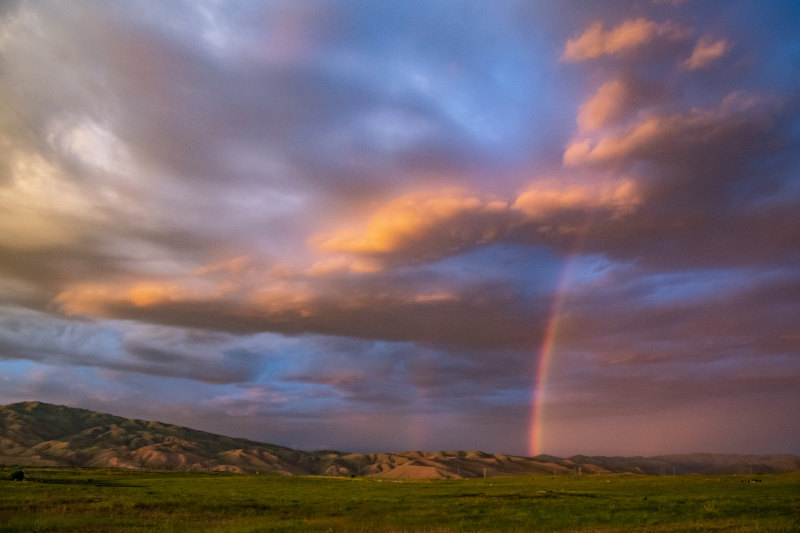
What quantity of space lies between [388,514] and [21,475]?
86.7m

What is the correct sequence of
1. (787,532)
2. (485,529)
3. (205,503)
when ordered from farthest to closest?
(205,503), (485,529), (787,532)

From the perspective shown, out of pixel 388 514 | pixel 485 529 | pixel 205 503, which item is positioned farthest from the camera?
pixel 205 503

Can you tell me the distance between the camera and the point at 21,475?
3974 inches

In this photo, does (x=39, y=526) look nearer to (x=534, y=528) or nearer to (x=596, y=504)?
(x=534, y=528)

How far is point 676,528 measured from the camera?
35.7 metres

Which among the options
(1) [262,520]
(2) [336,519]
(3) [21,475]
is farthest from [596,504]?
(3) [21,475]

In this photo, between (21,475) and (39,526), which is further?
(21,475)

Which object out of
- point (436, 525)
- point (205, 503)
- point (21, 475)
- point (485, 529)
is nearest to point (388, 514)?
point (436, 525)

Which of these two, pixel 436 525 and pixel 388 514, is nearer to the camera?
pixel 436 525

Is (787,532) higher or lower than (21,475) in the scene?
higher

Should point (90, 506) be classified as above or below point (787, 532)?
below

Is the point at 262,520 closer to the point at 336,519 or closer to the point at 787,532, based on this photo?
the point at 336,519

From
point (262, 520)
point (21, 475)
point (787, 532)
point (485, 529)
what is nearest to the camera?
point (787, 532)

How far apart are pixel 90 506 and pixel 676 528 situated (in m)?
50.3
